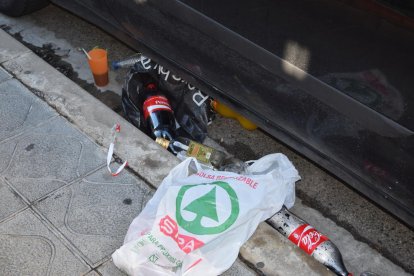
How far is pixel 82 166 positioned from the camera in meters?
3.11

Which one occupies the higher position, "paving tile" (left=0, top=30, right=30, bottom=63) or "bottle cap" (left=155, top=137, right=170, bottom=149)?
"bottle cap" (left=155, top=137, right=170, bottom=149)

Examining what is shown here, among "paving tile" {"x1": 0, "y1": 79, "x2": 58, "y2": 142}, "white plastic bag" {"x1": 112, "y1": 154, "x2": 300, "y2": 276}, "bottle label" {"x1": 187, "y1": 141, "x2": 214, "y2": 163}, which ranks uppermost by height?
"white plastic bag" {"x1": 112, "y1": 154, "x2": 300, "y2": 276}

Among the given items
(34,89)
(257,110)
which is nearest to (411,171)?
(257,110)

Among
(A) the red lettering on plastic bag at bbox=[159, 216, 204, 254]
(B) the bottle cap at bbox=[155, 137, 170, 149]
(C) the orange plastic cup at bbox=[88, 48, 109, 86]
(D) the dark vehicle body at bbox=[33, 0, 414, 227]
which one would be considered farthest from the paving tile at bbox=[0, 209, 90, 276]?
(C) the orange plastic cup at bbox=[88, 48, 109, 86]

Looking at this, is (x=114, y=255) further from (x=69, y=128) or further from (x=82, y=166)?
(x=69, y=128)

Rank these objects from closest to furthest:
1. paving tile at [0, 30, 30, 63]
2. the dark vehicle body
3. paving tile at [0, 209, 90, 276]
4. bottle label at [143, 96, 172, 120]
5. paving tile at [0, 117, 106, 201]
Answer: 1. the dark vehicle body
2. paving tile at [0, 209, 90, 276]
3. paving tile at [0, 117, 106, 201]
4. bottle label at [143, 96, 172, 120]
5. paving tile at [0, 30, 30, 63]

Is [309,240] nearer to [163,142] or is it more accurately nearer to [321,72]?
[321,72]

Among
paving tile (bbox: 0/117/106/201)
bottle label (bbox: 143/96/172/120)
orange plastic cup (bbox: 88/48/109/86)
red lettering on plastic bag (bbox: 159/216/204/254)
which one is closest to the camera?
red lettering on plastic bag (bbox: 159/216/204/254)

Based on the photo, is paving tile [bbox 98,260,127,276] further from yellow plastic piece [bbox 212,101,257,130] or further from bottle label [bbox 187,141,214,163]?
yellow plastic piece [bbox 212,101,257,130]

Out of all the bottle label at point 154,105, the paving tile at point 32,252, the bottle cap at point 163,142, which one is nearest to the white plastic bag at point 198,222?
the paving tile at point 32,252

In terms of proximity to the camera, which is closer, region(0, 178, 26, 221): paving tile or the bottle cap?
region(0, 178, 26, 221): paving tile

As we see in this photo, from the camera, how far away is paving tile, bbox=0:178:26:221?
2834mm

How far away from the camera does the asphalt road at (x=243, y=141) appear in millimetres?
3094

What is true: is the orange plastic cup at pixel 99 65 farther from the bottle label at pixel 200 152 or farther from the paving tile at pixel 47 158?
the bottle label at pixel 200 152
